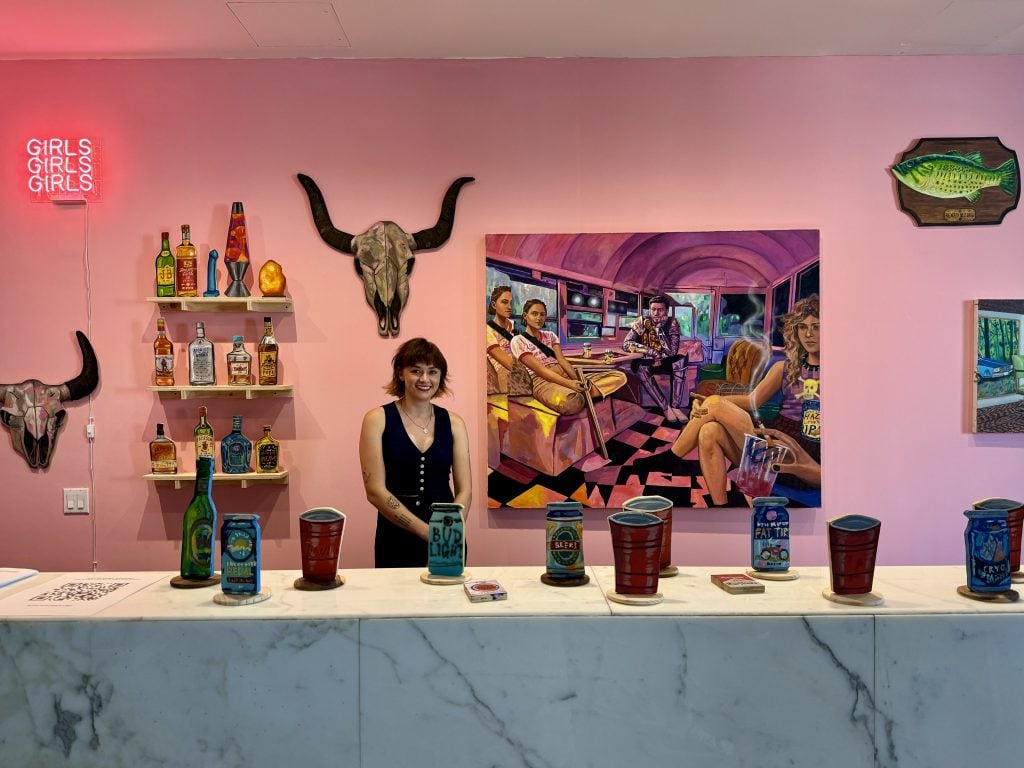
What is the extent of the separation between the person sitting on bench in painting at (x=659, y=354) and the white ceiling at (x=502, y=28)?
1.13 metres

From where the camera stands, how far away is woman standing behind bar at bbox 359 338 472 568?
2.80m

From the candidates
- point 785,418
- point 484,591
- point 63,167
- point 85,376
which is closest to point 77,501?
point 85,376

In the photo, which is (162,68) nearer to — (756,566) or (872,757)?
(756,566)

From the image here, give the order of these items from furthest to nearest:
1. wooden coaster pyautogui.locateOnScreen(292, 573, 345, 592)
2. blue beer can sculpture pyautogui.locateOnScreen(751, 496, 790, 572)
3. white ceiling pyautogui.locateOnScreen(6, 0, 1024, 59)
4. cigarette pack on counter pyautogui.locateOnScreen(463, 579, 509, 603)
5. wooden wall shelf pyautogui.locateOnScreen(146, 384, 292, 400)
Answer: wooden wall shelf pyautogui.locateOnScreen(146, 384, 292, 400) < white ceiling pyautogui.locateOnScreen(6, 0, 1024, 59) < blue beer can sculpture pyautogui.locateOnScreen(751, 496, 790, 572) < wooden coaster pyautogui.locateOnScreen(292, 573, 345, 592) < cigarette pack on counter pyautogui.locateOnScreen(463, 579, 509, 603)

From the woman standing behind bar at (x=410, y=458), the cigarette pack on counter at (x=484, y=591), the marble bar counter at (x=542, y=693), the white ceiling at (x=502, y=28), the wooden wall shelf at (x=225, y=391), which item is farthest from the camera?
the wooden wall shelf at (x=225, y=391)

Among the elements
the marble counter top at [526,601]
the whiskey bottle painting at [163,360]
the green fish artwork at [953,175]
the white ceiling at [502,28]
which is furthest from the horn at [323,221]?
the green fish artwork at [953,175]

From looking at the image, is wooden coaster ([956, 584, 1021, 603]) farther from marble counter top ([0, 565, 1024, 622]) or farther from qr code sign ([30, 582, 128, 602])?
qr code sign ([30, 582, 128, 602])

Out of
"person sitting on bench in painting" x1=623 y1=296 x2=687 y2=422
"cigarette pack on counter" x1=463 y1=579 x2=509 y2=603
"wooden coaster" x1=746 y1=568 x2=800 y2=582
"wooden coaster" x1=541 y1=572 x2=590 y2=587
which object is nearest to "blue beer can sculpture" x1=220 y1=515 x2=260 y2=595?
"cigarette pack on counter" x1=463 y1=579 x2=509 y2=603

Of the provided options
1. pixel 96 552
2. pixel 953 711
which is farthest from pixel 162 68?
pixel 953 711

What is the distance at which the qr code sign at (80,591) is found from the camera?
184 cm

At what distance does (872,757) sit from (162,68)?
369 cm

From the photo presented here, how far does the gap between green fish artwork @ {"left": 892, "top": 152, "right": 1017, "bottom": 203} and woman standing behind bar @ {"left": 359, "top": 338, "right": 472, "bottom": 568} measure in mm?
2295

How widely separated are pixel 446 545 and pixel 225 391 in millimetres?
1869

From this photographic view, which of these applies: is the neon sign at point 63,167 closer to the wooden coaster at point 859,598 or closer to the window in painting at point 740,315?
the window in painting at point 740,315
